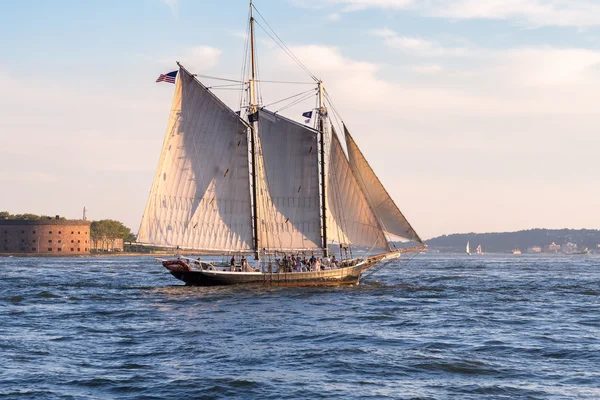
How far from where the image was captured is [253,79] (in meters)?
65.9

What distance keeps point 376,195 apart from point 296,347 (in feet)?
99.7

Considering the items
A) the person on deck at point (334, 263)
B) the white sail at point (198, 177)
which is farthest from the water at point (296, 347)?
the person on deck at point (334, 263)

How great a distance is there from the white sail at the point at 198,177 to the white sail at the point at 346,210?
664 cm

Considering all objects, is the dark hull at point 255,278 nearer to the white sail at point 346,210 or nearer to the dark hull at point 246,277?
the dark hull at point 246,277

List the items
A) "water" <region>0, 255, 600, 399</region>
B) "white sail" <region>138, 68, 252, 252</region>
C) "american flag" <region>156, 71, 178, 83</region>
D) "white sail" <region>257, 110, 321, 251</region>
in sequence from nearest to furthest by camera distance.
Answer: "water" <region>0, 255, 600, 399</region> → "white sail" <region>138, 68, 252, 252</region> → "american flag" <region>156, 71, 178, 83</region> → "white sail" <region>257, 110, 321, 251</region>

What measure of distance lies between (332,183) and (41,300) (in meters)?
23.0

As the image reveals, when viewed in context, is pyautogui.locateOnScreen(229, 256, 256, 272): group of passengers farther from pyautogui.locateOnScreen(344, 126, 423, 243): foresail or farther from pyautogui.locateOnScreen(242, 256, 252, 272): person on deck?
pyautogui.locateOnScreen(344, 126, 423, 243): foresail

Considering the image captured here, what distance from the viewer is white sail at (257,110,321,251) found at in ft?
205

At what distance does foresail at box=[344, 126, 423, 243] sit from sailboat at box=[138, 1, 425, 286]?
76 millimetres

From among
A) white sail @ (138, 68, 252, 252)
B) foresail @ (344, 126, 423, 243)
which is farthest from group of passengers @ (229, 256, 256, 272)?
foresail @ (344, 126, 423, 243)

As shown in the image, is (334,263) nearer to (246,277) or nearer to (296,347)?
(246,277)

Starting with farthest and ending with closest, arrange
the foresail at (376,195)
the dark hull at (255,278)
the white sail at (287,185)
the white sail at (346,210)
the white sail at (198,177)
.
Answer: the white sail at (287,185), the white sail at (346,210), the foresail at (376,195), the dark hull at (255,278), the white sail at (198,177)

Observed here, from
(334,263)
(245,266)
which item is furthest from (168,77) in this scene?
(334,263)

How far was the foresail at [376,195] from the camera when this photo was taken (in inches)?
2406
